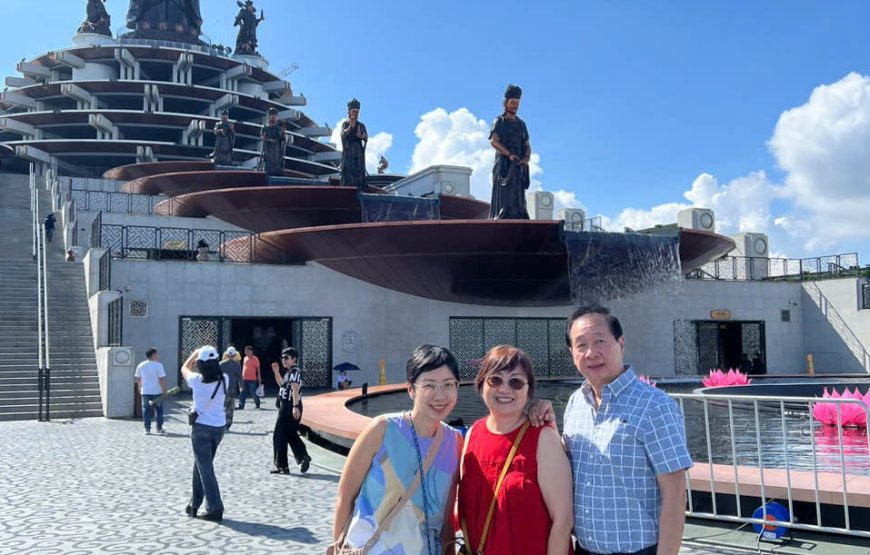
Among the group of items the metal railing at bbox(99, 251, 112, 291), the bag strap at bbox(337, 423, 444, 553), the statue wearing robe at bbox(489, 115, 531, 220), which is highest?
the statue wearing robe at bbox(489, 115, 531, 220)

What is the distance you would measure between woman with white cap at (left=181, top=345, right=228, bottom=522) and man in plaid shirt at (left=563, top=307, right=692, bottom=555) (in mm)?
4779

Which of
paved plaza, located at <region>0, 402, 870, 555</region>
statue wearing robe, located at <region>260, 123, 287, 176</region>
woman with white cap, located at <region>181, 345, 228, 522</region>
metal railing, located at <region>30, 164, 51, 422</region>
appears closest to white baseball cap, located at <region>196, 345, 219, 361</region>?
woman with white cap, located at <region>181, 345, 228, 522</region>

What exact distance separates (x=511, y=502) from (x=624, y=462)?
1.55 feet

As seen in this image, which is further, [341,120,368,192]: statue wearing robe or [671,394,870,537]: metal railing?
[341,120,368,192]: statue wearing robe

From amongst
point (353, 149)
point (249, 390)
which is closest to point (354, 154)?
point (353, 149)

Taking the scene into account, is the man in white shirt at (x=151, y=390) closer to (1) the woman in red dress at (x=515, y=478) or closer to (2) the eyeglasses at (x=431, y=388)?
(2) the eyeglasses at (x=431, y=388)

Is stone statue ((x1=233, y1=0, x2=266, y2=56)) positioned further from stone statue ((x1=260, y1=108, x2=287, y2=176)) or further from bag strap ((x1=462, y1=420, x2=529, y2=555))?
bag strap ((x1=462, y1=420, x2=529, y2=555))

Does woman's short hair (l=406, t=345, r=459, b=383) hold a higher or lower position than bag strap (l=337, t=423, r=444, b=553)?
higher

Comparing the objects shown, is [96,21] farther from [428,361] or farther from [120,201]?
[428,361]

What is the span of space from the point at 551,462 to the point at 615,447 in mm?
268

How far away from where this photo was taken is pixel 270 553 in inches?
229

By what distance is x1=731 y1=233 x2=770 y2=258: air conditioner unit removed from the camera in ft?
111

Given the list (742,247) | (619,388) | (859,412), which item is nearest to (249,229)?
(742,247)

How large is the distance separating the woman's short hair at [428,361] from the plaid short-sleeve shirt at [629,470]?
2.38 ft
